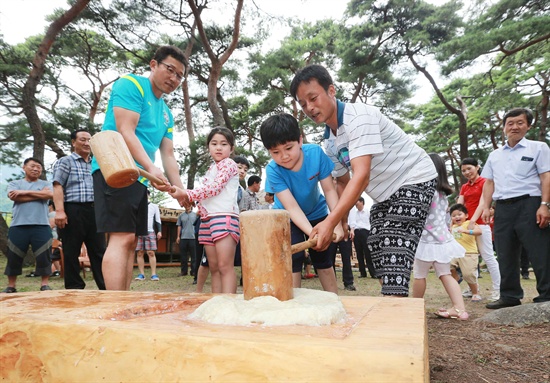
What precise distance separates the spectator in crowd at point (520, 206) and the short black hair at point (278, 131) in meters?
2.80

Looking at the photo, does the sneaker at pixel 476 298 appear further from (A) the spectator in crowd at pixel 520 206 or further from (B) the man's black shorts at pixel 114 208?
(B) the man's black shorts at pixel 114 208

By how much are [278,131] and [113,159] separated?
1091 millimetres

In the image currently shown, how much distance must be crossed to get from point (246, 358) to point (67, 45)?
50.8ft

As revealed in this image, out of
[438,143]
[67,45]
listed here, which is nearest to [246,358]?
[67,45]

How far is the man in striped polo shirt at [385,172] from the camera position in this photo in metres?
2.15

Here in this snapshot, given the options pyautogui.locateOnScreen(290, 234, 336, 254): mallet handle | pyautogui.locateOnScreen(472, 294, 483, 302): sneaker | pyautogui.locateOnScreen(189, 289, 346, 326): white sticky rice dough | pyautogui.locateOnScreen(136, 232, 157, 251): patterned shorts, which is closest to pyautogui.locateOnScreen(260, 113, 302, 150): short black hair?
pyautogui.locateOnScreen(290, 234, 336, 254): mallet handle

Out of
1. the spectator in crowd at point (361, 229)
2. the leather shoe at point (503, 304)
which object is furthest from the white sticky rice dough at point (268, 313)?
the spectator in crowd at point (361, 229)

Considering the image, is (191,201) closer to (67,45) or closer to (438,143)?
(67,45)

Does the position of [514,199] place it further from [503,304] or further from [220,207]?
[220,207]

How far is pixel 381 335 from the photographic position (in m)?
0.93

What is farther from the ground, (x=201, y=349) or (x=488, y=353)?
(x=201, y=349)

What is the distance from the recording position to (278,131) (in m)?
2.38

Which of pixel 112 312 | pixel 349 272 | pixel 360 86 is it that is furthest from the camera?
pixel 360 86

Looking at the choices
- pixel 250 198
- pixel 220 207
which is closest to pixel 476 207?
pixel 250 198
